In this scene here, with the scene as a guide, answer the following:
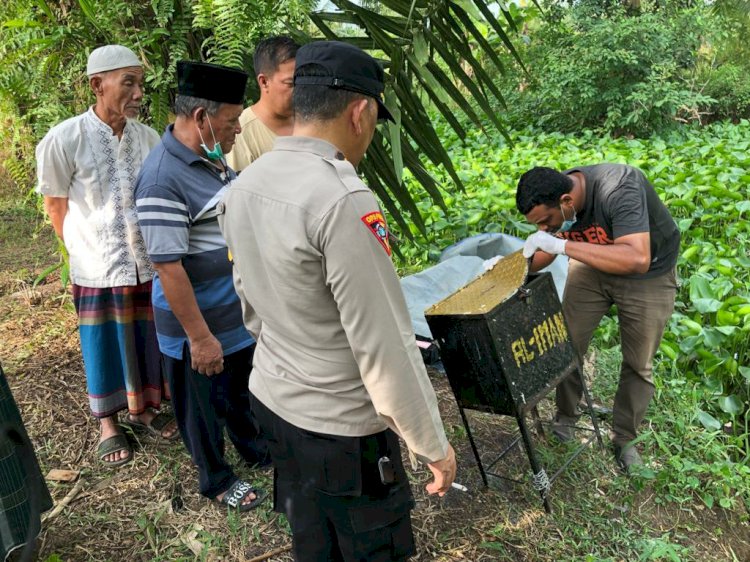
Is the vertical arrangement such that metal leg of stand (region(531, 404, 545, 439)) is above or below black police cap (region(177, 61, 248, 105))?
A: below

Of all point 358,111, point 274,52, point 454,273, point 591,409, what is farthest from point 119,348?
point 454,273

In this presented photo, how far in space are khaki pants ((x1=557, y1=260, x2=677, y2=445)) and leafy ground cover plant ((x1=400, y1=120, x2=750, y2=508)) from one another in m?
0.15

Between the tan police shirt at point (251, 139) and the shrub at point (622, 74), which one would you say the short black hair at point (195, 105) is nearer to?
the tan police shirt at point (251, 139)

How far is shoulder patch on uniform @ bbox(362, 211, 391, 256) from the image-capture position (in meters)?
1.11

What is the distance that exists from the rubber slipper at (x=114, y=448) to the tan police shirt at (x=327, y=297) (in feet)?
A: 4.68

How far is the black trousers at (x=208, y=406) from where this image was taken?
2.12 metres

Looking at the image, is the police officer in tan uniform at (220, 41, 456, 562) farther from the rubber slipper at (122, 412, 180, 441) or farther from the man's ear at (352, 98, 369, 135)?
the rubber slipper at (122, 412, 180, 441)

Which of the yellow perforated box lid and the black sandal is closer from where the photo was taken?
Answer: the black sandal

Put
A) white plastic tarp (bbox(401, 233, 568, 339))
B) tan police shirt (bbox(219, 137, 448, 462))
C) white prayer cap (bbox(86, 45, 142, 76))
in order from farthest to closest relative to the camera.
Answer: white plastic tarp (bbox(401, 233, 568, 339)) → white prayer cap (bbox(86, 45, 142, 76)) → tan police shirt (bbox(219, 137, 448, 462))

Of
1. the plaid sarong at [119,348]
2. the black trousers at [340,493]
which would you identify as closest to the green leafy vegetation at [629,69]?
the plaid sarong at [119,348]

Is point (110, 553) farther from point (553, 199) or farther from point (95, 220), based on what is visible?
point (553, 199)

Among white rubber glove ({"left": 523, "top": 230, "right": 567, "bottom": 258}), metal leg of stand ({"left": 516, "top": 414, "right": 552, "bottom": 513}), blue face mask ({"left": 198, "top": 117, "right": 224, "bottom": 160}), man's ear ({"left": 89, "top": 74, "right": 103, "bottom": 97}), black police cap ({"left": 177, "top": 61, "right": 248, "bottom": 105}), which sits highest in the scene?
man's ear ({"left": 89, "top": 74, "right": 103, "bottom": 97})

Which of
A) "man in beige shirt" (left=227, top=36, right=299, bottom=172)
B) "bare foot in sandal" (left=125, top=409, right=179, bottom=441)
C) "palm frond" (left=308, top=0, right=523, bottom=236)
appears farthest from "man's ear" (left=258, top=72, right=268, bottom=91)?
"bare foot in sandal" (left=125, top=409, right=179, bottom=441)

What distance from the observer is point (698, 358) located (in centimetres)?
335
